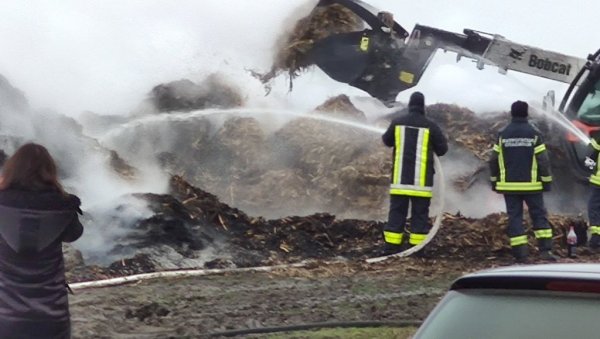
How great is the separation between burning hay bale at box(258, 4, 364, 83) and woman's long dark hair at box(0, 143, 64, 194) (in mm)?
9222

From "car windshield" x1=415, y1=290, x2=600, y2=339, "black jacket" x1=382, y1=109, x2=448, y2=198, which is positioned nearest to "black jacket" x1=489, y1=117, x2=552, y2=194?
"black jacket" x1=382, y1=109, x2=448, y2=198

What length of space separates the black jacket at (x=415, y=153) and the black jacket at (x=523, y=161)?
67 centimetres

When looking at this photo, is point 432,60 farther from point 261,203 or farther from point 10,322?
point 10,322

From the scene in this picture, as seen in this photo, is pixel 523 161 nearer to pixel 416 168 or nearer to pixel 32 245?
pixel 416 168

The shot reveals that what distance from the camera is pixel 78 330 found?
8594mm

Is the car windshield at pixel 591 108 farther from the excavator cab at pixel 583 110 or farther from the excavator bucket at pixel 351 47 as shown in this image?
the excavator bucket at pixel 351 47

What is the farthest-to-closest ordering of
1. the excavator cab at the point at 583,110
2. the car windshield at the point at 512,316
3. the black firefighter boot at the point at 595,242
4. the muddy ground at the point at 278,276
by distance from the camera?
the excavator cab at the point at 583,110
the black firefighter boot at the point at 595,242
the muddy ground at the point at 278,276
the car windshield at the point at 512,316

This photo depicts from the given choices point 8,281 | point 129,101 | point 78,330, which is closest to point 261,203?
point 129,101

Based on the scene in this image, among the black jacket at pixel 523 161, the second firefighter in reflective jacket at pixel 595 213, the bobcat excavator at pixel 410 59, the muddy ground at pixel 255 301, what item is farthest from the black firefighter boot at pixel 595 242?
the bobcat excavator at pixel 410 59

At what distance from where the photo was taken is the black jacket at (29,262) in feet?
22.7

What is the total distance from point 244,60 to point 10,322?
10.3m

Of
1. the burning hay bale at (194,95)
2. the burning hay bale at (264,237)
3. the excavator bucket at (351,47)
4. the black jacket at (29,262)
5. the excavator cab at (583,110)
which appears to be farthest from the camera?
the burning hay bale at (194,95)

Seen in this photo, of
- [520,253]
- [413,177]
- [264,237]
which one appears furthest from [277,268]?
[520,253]

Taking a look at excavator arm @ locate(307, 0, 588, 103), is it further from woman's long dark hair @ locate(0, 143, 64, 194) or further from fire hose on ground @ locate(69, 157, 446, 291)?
woman's long dark hair @ locate(0, 143, 64, 194)
